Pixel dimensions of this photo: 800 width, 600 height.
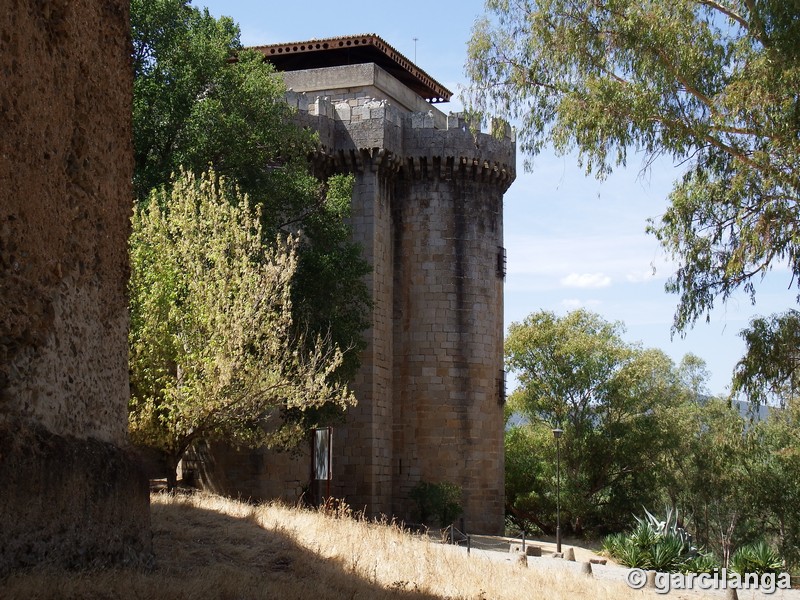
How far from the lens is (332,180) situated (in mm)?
23266

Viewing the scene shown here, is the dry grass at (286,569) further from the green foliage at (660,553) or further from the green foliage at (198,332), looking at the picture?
the green foliage at (660,553)

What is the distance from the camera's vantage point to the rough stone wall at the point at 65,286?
6.98m

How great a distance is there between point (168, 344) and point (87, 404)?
870 cm

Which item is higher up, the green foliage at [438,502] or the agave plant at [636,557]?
the green foliage at [438,502]

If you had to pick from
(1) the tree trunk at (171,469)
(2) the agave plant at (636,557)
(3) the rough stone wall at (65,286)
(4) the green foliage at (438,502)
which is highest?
(3) the rough stone wall at (65,286)

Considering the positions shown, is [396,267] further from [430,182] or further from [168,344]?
[168,344]

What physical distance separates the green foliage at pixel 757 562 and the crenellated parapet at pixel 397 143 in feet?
42.4

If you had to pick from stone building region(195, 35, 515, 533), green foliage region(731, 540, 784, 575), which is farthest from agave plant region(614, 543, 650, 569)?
stone building region(195, 35, 515, 533)

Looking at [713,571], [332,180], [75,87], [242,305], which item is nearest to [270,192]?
[332,180]

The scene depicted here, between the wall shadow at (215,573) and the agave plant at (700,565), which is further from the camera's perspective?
the agave plant at (700,565)

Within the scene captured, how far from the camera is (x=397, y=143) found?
1088 inches

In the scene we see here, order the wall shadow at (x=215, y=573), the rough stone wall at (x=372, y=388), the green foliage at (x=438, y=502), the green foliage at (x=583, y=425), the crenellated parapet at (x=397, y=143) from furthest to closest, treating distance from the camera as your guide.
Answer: the green foliage at (x=583, y=425)
the crenellated parapet at (x=397, y=143)
the rough stone wall at (x=372, y=388)
the green foliage at (x=438, y=502)
the wall shadow at (x=215, y=573)

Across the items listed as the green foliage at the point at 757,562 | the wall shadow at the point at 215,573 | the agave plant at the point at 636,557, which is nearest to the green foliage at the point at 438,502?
the agave plant at the point at 636,557

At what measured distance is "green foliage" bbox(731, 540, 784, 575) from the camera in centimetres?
1834
